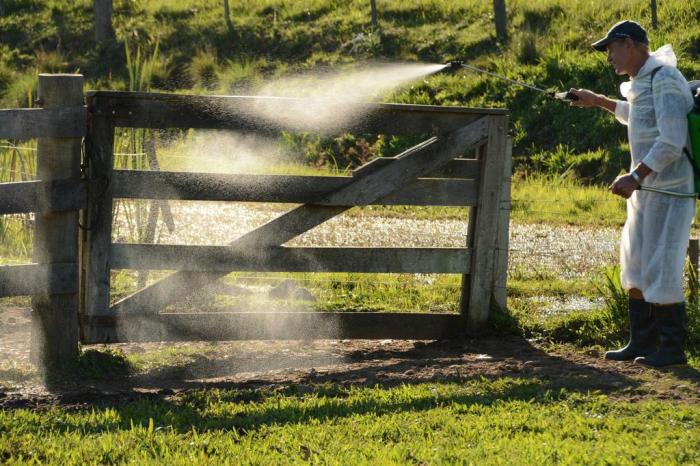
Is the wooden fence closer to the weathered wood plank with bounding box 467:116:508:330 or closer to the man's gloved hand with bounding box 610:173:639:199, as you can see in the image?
the weathered wood plank with bounding box 467:116:508:330

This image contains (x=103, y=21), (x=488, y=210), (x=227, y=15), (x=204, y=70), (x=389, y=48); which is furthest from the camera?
(x=103, y=21)

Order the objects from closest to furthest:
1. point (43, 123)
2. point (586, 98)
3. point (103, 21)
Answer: point (43, 123), point (586, 98), point (103, 21)

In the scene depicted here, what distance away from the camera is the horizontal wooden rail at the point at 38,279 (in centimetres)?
623

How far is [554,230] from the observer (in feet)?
41.9

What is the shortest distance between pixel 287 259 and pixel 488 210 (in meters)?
1.44

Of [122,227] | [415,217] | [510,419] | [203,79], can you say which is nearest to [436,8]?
[203,79]

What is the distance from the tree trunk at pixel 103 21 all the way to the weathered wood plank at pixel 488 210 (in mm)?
21968

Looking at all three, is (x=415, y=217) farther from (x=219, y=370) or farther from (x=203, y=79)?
(x=203, y=79)

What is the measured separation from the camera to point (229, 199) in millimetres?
6793

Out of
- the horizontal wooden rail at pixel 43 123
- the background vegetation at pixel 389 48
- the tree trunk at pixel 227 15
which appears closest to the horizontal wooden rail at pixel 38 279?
the horizontal wooden rail at pixel 43 123

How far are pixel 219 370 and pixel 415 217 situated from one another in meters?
7.00

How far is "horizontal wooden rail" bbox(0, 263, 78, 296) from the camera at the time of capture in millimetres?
6234

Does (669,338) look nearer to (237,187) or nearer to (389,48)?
(237,187)

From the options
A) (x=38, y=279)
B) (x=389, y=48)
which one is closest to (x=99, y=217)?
(x=38, y=279)
